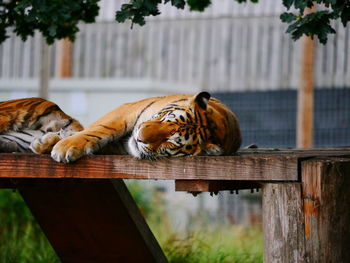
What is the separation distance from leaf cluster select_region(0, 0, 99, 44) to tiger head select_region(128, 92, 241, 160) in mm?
1156

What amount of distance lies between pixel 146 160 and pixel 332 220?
78cm

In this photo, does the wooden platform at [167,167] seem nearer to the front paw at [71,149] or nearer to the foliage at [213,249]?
the front paw at [71,149]

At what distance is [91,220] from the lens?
14.5 ft

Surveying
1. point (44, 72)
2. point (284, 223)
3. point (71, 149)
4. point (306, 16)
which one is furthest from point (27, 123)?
point (44, 72)

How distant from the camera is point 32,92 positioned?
10.5m

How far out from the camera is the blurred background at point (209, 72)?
9.12 m

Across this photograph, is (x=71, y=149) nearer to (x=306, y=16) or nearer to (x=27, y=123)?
(x=27, y=123)

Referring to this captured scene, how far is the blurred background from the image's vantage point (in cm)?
912

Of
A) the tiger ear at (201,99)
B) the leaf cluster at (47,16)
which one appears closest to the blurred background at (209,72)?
the leaf cluster at (47,16)

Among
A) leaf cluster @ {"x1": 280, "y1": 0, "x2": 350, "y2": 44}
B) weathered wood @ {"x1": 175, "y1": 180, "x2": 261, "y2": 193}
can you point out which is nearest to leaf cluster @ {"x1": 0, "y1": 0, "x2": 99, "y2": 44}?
leaf cluster @ {"x1": 280, "y1": 0, "x2": 350, "y2": 44}

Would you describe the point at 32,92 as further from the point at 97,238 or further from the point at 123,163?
the point at 123,163

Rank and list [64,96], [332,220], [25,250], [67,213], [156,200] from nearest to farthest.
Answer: [332,220] < [67,213] < [25,250] < [156,200] < [64,96]

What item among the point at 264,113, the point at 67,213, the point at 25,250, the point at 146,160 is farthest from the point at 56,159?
the point at 264,113

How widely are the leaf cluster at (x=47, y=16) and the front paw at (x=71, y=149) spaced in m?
1.12
